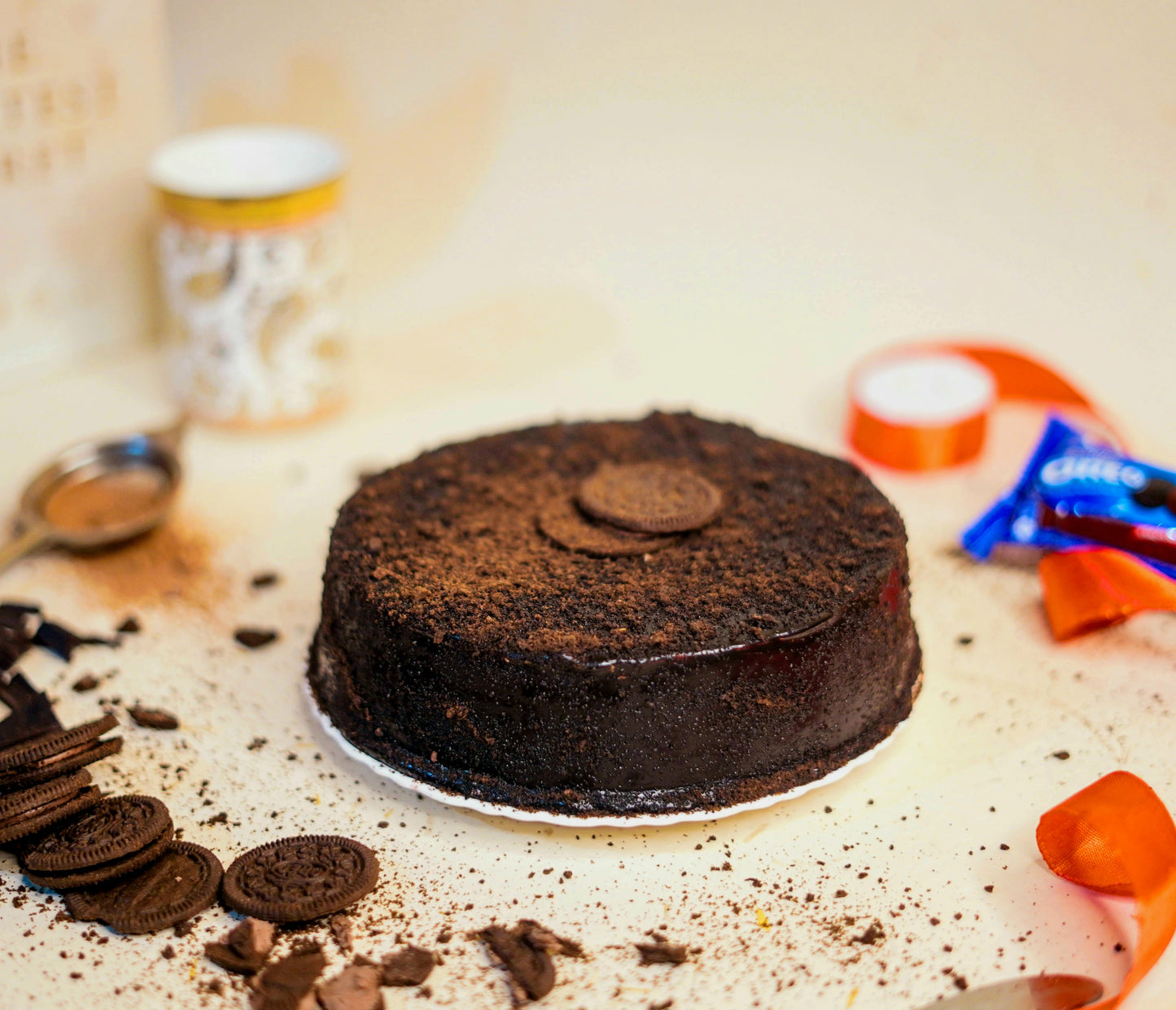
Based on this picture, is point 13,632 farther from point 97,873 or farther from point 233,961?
point 233,961

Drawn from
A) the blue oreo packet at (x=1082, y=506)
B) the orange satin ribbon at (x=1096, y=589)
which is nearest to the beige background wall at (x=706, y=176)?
the blue oreo packet at (x=1082, y=506)

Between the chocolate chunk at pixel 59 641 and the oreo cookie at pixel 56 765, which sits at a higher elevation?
the oreo cookie at pixel 56 765

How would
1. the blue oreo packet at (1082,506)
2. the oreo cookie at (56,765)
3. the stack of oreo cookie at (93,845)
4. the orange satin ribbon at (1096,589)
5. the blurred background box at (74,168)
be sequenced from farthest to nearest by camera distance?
the blurred background box at (74,168), the blue oreo packet at (1082,506), the orange satin ribbon at (1096,589), the oreo cookie at (56,765), the stack of oreo cookie at (93,845)

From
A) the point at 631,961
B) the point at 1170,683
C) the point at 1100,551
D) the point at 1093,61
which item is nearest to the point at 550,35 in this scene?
the point at 1093,61

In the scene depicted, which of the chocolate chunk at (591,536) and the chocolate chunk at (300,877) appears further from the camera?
the chocolate chunk at (591,536)

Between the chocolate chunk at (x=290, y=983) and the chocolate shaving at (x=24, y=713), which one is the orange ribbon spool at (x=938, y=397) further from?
the chocolate shaving at (x=24, y=713)

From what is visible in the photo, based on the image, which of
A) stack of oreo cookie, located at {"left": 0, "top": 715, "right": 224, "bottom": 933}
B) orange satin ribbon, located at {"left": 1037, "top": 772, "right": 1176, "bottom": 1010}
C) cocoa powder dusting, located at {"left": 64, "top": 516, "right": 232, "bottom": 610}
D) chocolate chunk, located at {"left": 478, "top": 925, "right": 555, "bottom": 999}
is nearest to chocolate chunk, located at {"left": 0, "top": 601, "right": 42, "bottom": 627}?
cocoa powder dusting, located at {"left": 64, "top": 516, "right": 232, "bottom": 610}

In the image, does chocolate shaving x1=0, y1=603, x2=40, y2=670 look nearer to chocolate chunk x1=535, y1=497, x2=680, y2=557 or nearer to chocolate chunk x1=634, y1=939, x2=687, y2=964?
chocolate chunk x1=535, y1=497, x2=680, y2=557
